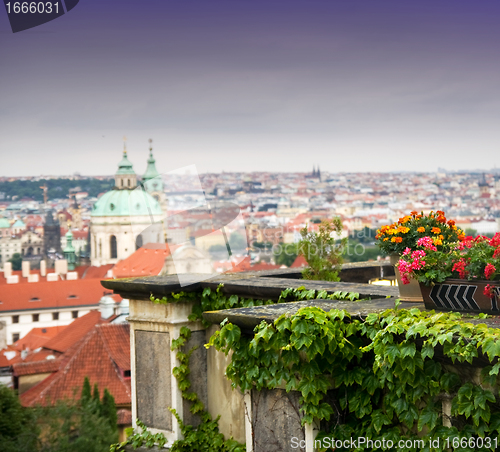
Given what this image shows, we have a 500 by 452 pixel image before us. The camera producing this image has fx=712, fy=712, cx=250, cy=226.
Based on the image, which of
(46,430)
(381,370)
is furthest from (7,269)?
(381,370)

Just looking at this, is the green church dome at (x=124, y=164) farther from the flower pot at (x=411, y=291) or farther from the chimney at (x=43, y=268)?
the flower pot at (x=411, y=291)

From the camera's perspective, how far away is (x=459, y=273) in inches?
125

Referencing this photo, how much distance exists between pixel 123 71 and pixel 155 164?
23929mm

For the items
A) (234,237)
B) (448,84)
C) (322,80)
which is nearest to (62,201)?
(322,80)

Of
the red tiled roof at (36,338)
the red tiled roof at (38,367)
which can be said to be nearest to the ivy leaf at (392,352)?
the red tiled roof at (38,367)

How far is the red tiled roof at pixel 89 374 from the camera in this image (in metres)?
47.2

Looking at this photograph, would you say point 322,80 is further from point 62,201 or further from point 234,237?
point 234,237

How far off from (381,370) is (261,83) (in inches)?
4194

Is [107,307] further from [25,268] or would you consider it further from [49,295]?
[25,268]

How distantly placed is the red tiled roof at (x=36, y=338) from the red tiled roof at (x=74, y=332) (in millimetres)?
2736

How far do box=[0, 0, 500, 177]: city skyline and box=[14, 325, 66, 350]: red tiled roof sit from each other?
66.0 feet

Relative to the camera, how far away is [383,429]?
3.15m

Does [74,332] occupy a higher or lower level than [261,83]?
lower

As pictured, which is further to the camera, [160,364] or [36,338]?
[36,338]
